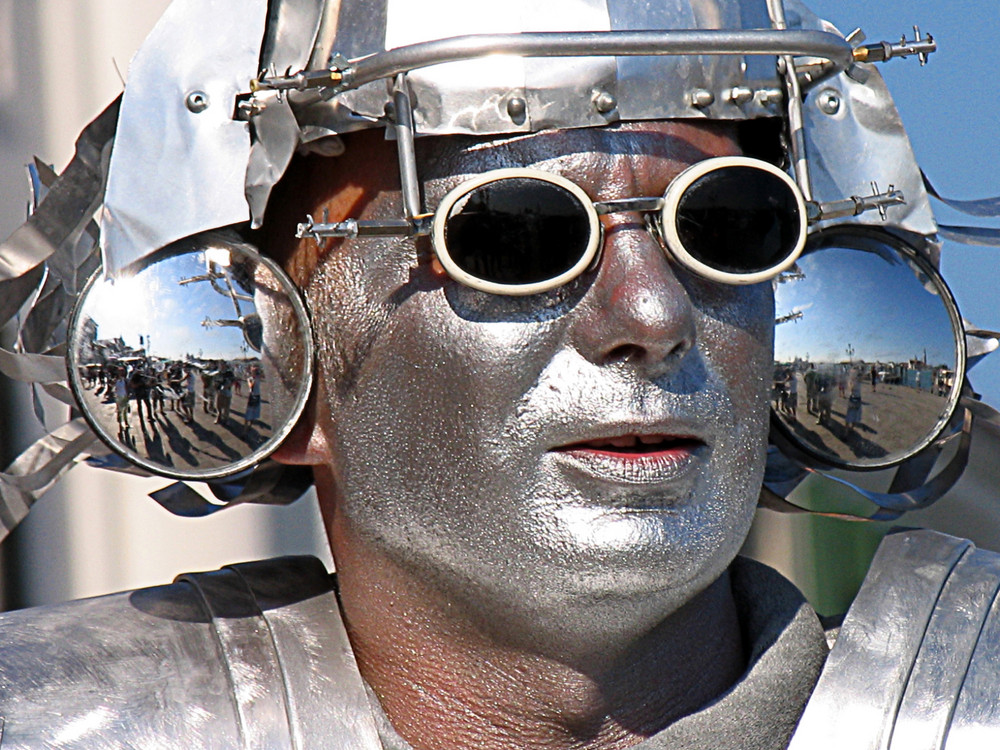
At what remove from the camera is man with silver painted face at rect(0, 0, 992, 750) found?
1650 mm

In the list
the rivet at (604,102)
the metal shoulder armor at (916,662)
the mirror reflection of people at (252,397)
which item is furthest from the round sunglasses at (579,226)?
the metal shoulder armor at (916,662)

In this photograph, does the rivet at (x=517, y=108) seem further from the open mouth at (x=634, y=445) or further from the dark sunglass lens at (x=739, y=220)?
the open mouth at (x=634, y=445)

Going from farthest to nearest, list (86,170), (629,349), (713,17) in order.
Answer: (86,170) < (713,17) < (629,349)

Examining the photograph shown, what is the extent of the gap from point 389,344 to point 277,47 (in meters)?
0.40

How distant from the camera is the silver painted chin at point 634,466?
165cm

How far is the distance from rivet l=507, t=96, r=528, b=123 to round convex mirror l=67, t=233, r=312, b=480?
1.20 ft

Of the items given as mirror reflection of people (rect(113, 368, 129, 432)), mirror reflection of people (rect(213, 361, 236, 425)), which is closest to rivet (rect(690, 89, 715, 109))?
mirror reflection of people (rect(213, 361, 236, 425))

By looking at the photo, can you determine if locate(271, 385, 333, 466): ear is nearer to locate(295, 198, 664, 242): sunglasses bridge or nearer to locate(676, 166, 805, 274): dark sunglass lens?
locate(295, 198, 664, 242): sunglasses bridge

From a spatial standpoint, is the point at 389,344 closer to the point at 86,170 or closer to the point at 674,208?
the point at 674,208

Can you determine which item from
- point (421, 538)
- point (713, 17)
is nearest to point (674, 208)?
point (713, 17)

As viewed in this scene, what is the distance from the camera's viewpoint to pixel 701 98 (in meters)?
1.74

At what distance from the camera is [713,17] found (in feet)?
5.80

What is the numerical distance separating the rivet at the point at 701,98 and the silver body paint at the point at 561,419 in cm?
5

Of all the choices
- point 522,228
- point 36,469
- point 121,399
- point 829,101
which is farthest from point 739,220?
point 36,469
